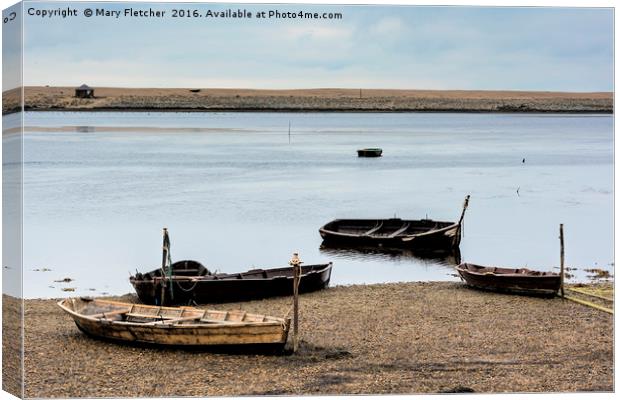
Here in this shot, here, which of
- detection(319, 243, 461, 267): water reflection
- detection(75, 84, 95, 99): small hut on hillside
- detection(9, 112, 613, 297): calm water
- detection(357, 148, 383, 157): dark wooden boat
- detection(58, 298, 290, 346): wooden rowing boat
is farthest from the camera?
detection(357, 148, 383, 157): dark wooden boat

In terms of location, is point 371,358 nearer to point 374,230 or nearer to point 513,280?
point 513,280

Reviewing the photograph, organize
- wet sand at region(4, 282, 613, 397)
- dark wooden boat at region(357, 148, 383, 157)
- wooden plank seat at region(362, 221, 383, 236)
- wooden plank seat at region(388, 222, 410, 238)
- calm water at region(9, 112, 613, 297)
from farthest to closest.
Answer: dark wooden boat at region(357, 148, 383, 157)
wooden plank seat at region(362, 221, 383, 236)
wooden plank seat at region(388, 222, 410, 238)
calm water at region(9, 112, 613, 297)
wet sand at region(4, 282, 613, 397)

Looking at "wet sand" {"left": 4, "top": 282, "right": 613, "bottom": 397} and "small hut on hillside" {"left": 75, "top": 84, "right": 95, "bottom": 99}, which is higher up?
"small hut on hillside" {"left": 75, "top": 84, "right": 95, "bottom": 99}

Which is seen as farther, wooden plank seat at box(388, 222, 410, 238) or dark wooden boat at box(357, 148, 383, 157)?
dark wooden boat at box(357, 148, 383, 157)

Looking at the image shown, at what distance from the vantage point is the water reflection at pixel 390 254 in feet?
101

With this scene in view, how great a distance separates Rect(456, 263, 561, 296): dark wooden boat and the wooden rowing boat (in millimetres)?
7394

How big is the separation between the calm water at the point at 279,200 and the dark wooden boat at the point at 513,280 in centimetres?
189

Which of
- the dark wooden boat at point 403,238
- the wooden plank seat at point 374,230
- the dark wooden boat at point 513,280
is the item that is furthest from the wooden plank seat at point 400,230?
the dark wooden boat at point 513,280

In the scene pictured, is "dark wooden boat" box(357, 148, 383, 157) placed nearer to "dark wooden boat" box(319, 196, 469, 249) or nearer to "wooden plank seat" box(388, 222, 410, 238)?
"wooden plank seat" box(388, 222, 410, 238)

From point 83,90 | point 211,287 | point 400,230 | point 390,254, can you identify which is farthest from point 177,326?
point 400,230

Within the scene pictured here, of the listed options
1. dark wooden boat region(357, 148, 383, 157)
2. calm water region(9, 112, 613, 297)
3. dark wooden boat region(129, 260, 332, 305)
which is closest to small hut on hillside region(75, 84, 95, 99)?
calm water region(9, 112, 613, 297)

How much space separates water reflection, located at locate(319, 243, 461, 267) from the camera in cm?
3079

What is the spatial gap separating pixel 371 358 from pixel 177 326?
3.24m

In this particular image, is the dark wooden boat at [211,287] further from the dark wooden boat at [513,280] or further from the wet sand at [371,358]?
the dark wooden boat at [513,280]
